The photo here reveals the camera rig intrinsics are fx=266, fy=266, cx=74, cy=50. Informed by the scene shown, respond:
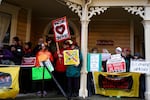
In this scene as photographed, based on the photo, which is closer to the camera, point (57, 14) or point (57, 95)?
point (57, 95)

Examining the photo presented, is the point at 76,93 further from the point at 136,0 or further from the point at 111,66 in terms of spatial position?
the point at 136,0

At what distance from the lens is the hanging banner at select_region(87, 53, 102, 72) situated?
8469mm

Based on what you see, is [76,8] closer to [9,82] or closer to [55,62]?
[55,62]

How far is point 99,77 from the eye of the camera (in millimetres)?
8562

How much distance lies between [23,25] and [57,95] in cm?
357

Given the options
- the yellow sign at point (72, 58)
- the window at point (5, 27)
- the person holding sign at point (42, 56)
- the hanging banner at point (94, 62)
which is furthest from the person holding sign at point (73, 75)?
the window at point (5, 27)

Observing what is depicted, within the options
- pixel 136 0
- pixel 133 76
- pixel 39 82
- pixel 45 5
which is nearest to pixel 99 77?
pixel 133 76

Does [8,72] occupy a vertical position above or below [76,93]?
above

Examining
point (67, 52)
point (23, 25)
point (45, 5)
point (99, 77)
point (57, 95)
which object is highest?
point (45, 5)

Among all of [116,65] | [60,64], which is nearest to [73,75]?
[60,64]

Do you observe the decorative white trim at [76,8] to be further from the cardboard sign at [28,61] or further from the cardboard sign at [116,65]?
the cardboard sign at [28,61]

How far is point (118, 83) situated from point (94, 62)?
3.30 ft

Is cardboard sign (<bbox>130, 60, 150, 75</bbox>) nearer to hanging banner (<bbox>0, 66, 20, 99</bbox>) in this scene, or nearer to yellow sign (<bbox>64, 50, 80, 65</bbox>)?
yellow sign (<bbox>64, 50, 80, 65</bbox>)

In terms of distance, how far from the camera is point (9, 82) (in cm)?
723
